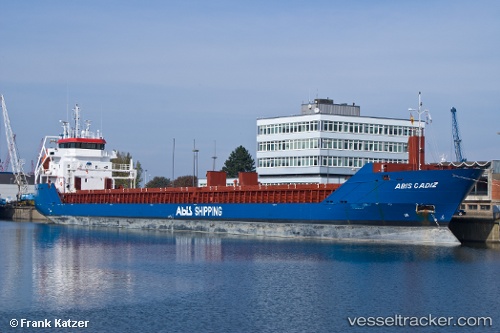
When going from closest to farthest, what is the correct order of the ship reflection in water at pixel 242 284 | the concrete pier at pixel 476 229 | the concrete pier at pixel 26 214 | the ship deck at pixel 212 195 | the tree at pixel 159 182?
1. the ship reflection in water at pixel 242 284
2. the concrete pier at pixel 476 229
3. the ship deck at pixel 212 195
4. the concrete pier at pixel 26 214
5. the tree at pixel 159 182

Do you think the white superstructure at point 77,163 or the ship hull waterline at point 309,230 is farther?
the white superstructure at point 77,163

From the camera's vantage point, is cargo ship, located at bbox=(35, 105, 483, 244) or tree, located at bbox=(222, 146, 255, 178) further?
tree, located at bbox=(222, 146, 255, 178)

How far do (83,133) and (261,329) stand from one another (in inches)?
1844

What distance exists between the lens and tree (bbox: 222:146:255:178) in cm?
10600

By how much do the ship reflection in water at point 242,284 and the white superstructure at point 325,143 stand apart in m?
24.9

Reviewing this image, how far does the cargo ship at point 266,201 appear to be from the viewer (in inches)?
1545

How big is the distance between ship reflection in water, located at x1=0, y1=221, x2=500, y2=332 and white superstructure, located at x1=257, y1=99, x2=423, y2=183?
979 inches

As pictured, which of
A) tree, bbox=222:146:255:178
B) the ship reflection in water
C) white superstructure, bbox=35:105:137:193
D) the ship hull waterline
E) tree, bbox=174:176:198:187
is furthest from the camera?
tree, bbox=174:176:198:187

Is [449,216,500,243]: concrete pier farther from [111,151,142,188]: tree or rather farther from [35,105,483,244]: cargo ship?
[111,151,142,188]: tree

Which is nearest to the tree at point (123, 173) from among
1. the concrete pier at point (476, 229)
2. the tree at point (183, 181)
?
the tree at point (183, 181)

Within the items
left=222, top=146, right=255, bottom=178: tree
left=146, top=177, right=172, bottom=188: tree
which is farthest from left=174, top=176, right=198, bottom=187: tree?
left=222, top=146, right=255, bottom=178: tree

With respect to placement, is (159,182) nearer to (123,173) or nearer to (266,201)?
(123,173)

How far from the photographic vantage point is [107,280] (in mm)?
29156

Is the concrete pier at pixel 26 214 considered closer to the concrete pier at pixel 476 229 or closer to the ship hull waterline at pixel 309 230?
the ship hull waterline at pixel 309 230
